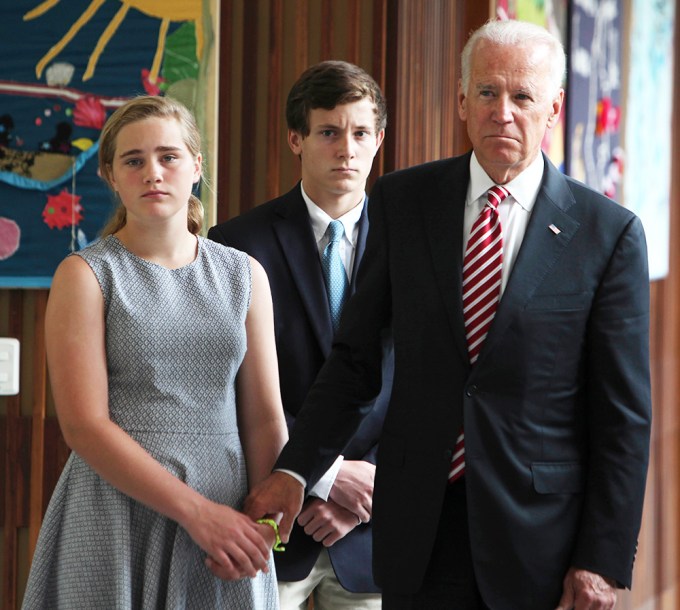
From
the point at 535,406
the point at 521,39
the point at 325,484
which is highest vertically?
the point at 521,39

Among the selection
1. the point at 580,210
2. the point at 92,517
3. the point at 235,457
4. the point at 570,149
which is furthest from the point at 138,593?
the point at 570,149

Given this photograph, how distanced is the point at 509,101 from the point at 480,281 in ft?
1.00

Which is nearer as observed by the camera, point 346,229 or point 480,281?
point 480,281

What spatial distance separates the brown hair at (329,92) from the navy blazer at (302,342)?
226 millimetres

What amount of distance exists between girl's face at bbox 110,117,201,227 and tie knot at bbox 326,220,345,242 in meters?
0.42

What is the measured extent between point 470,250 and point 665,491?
397cm

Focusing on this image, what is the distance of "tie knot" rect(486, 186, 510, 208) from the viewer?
186cm

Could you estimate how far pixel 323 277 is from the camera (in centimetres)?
221

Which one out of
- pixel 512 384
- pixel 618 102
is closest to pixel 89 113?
pixel 512 384

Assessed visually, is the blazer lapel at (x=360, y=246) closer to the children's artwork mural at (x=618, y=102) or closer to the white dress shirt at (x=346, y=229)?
the white dress shirt at (x=346, y=229)

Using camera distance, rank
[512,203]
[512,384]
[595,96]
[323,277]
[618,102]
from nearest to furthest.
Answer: [512,384]
[512,203]
[323,277]
[595,96]
[618,102]

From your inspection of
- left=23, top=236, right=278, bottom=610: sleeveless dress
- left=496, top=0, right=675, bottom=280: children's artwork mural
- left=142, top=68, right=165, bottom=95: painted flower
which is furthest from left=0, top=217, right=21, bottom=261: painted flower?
left=496, top=0, right=675, bottom=280: children's artwork mural

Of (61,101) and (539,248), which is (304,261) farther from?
(61,101)

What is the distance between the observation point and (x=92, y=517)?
1754mm
